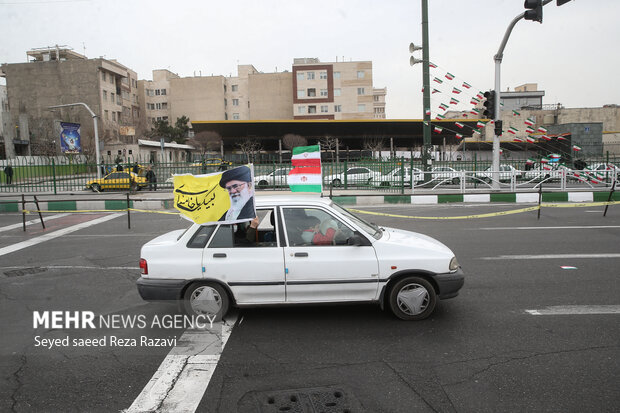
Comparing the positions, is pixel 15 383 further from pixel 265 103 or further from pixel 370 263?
pixel 265 103

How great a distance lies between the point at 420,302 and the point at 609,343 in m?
1.90

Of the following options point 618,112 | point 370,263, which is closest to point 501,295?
point 370,263

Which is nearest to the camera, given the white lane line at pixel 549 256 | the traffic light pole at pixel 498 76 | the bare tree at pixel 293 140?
the white lane line at pixel 549 256

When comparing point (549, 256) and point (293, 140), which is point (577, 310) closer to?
point (549, 256)

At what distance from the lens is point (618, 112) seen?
224 feet

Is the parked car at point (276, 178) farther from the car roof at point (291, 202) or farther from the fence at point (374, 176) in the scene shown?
the car roof at point (291, 202)

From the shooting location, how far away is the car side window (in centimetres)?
525

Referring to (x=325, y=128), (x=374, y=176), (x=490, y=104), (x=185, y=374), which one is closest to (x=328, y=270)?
(x=185, y=374)

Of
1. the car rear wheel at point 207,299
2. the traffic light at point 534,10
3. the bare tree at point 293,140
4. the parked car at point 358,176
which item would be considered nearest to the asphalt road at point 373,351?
the car rear wheel at point 207,299

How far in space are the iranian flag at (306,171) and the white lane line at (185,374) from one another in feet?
16.6

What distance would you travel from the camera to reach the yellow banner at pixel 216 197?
526cm

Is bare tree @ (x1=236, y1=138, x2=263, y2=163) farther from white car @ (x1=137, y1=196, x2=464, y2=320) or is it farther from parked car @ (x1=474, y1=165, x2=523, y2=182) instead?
white car @ (x1=137, y1=196, x2=464, y2=320)

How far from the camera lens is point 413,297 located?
515 cm

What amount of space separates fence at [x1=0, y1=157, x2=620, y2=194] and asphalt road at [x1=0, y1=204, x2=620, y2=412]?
13930mm
